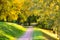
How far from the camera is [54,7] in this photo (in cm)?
1304

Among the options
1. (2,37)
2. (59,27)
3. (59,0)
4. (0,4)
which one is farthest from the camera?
(2,37)

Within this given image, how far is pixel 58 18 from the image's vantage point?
13312 mm

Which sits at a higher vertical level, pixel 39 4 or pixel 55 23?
pixel 39 4

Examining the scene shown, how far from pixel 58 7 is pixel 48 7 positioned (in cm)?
60

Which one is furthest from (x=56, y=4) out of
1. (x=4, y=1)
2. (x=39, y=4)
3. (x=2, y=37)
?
(x=2, y=37)

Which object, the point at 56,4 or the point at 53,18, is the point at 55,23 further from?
the point at 56,4

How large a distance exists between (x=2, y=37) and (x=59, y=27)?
22.9ft

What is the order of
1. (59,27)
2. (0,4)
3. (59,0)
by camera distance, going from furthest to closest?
(0,4) < (59,27) < (59,0)

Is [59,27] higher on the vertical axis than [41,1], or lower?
lower

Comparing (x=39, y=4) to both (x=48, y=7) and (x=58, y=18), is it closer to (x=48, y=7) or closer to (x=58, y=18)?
(x=48, y=7)

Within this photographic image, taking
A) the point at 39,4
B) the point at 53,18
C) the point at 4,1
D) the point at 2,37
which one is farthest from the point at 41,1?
the point at 2,37

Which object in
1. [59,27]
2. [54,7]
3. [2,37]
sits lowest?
[2,37]

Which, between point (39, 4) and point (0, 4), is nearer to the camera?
point (39, 4)

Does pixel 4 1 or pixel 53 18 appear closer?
pixel 53 18
